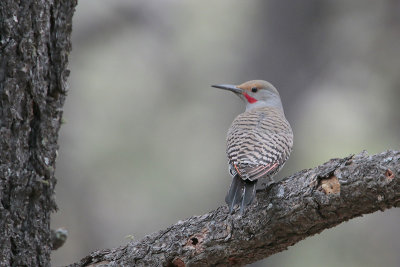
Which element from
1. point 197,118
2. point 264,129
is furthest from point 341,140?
point 264,129

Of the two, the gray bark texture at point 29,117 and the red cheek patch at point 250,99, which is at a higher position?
the red cheek patch at point 250,99

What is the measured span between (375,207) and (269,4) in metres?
5.72

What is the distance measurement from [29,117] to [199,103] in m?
8.40

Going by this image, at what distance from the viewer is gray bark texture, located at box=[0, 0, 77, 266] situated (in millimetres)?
3277

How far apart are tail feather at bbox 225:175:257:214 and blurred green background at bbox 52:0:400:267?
13.6ft

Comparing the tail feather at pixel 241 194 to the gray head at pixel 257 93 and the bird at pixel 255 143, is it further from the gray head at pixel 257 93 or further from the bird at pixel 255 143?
the gray head at pixel 257 93

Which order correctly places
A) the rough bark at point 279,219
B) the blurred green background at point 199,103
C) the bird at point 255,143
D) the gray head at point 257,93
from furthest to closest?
the blurred green background at point 199,103 < the gray head at point 257,93 < the bird at point 255,143 < the rough bark at point 279,219

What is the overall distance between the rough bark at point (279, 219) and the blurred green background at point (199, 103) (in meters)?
4.54

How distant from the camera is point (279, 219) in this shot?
3100 millimetres

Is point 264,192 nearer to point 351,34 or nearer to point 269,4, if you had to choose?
point 269,4

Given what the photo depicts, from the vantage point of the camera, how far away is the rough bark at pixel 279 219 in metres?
2.82

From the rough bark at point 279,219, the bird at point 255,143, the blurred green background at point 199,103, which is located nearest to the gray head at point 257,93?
the bird at point 255,143

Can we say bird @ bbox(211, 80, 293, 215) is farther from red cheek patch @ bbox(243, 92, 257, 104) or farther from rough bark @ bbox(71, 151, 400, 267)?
rough bark @ bbox(71, 151, 400, 267)

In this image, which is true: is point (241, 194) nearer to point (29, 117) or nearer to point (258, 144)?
point (258, 144)
